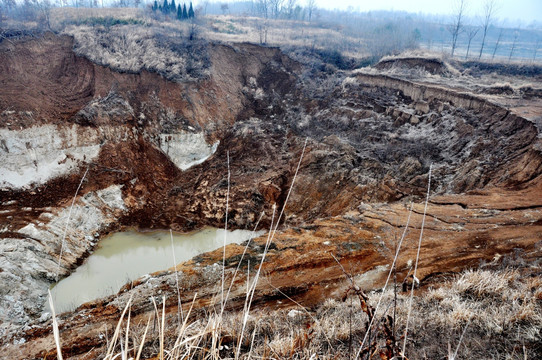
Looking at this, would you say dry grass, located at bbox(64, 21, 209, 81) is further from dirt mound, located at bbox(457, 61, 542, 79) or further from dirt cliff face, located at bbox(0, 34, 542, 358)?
dirt mound, located at bbox(457, 61, 542, 79)

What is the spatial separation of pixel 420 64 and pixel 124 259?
25.7m

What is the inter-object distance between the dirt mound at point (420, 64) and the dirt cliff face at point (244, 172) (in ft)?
15.1

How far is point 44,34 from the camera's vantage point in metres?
21.5

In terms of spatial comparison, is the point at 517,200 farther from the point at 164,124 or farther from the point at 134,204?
the point at 164,124

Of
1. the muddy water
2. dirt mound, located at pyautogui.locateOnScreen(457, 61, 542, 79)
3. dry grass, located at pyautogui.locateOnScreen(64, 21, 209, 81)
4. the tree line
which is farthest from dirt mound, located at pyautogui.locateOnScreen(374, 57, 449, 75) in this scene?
the tree line

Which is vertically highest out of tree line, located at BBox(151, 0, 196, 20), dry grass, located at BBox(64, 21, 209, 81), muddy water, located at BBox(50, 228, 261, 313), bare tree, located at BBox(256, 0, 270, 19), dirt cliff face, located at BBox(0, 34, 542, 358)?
bare tree, located at BBox(256, 0, 270, 19)

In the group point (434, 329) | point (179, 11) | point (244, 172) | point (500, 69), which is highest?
point (179, 11)

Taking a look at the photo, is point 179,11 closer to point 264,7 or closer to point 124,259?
point 264,7

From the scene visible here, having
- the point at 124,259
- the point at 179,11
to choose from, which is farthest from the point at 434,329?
the point at 179,11

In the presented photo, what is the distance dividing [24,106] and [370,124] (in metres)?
18.8

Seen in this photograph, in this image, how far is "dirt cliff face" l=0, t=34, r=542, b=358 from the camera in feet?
22.6

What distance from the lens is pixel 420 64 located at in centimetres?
2478

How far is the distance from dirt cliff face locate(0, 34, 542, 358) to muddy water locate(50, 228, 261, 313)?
521mm

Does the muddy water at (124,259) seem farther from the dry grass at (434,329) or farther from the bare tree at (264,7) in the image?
the bare tree at (264,7)
